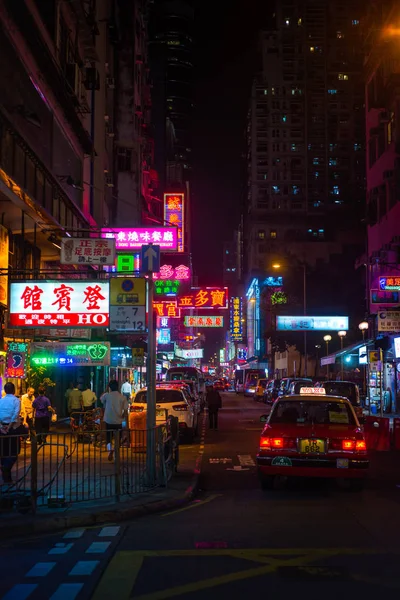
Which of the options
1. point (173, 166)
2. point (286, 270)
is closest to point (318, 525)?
point (286, 270)

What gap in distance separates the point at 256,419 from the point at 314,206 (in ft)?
363

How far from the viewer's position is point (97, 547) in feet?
27.6

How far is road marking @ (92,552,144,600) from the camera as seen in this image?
21.0 ft

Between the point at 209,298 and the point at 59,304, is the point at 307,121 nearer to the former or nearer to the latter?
the point at 209,298

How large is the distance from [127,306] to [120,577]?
7.04 m

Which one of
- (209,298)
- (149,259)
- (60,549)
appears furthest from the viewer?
(209,298)

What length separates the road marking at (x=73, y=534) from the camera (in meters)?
9.09

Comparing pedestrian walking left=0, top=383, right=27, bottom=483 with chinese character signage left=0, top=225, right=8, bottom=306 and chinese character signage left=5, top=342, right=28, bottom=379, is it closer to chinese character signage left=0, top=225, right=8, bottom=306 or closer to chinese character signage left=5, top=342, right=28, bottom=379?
chinese character signage left=0, top=225, right=8, bottom=306

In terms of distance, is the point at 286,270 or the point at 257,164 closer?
the point at 286,270

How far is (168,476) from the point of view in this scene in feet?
44.7

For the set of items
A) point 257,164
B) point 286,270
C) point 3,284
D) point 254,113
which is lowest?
point 3,284

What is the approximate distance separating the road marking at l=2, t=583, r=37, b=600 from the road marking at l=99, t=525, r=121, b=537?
7.71 ft

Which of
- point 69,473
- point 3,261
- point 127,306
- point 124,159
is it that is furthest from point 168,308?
point 69,473

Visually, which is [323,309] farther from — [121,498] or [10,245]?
[121,498]
